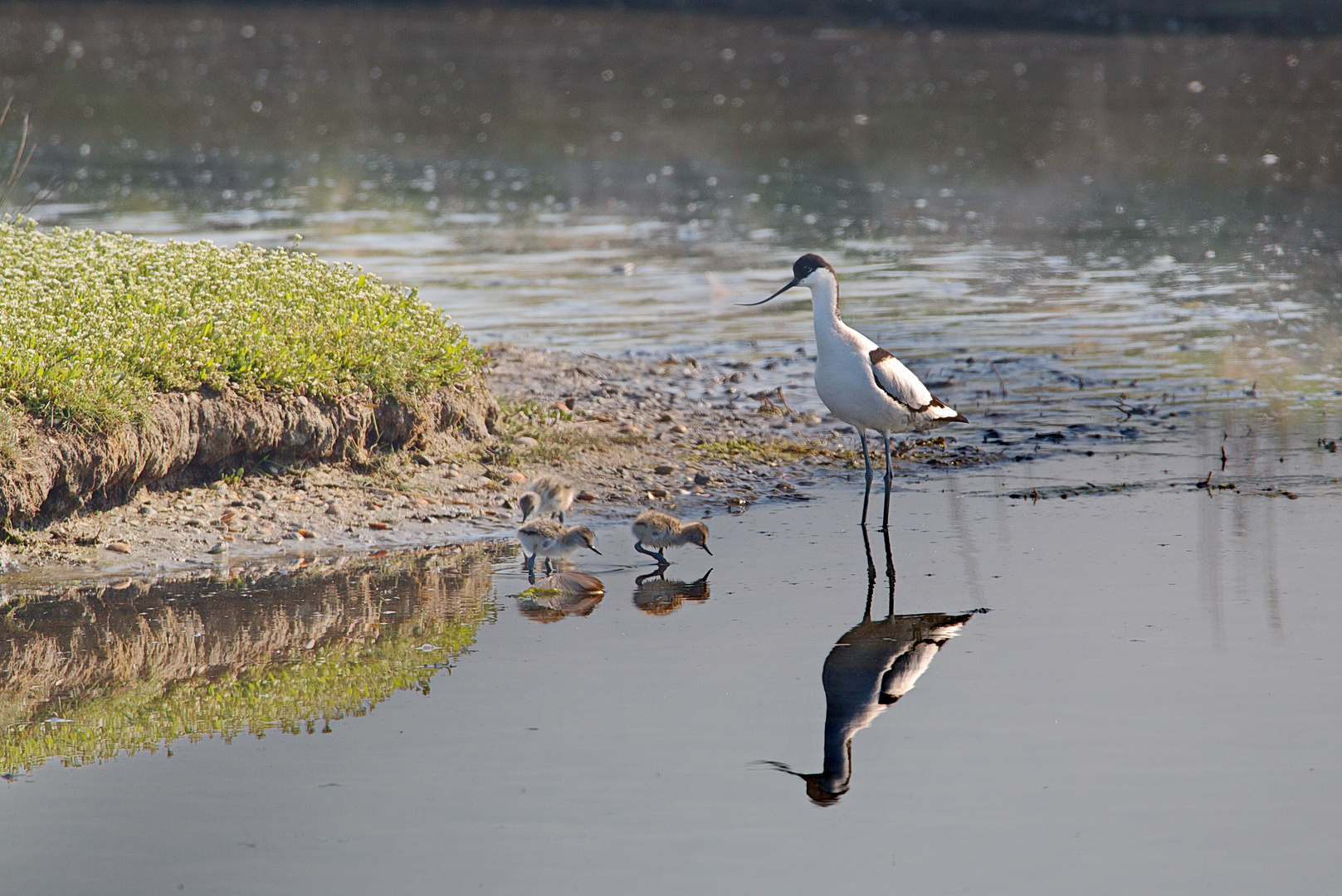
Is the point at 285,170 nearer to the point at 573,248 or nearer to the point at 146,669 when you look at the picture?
the point at 573,248

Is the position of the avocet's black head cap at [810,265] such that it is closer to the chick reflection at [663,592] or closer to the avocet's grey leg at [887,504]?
the avocet's grey leg at [887,504]

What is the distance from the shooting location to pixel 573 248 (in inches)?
716

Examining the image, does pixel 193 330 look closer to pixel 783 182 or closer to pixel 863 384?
pixel 863 384

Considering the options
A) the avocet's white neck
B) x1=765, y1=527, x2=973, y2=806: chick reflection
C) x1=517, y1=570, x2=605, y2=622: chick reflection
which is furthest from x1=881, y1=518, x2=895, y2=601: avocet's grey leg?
x1=517, y1=570, x2=605, y2=622: chick reflection

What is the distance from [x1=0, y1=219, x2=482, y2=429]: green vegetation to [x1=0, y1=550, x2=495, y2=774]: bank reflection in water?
134 centimetres

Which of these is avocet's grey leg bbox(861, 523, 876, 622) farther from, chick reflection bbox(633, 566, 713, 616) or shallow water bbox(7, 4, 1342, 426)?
shallow water bbox(7, 4, 1342, 426)

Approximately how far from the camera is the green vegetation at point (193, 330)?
26.1ft

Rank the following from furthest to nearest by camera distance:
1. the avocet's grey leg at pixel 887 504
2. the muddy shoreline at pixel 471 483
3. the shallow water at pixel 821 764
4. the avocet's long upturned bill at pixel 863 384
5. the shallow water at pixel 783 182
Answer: the shallow water at pixel 783 182 < the avocet's long upturned bill at pixel 863 384 < the avocet's grey leg at pixel 887 504 < the muddy shoreline at pixel 471 483 < the shallow water at pixel 821 764

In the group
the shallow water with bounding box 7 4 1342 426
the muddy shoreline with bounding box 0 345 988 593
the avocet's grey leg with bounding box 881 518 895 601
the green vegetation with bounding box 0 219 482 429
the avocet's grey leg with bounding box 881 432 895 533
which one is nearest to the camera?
the avocet's grey leg with bounding box 881 518 895 601

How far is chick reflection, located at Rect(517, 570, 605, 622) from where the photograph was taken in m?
7.05

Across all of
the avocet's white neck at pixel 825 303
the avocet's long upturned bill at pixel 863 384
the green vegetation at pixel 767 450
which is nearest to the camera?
the avocet's long upturned bill at pixel 863 384

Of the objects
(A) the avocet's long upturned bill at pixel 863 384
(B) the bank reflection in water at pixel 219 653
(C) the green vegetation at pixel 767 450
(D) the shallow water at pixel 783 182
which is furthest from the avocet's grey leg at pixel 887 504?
(D) the shallow water at pixel 783 182

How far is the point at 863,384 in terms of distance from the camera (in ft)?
27.5

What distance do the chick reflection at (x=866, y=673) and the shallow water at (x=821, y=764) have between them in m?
0.04
